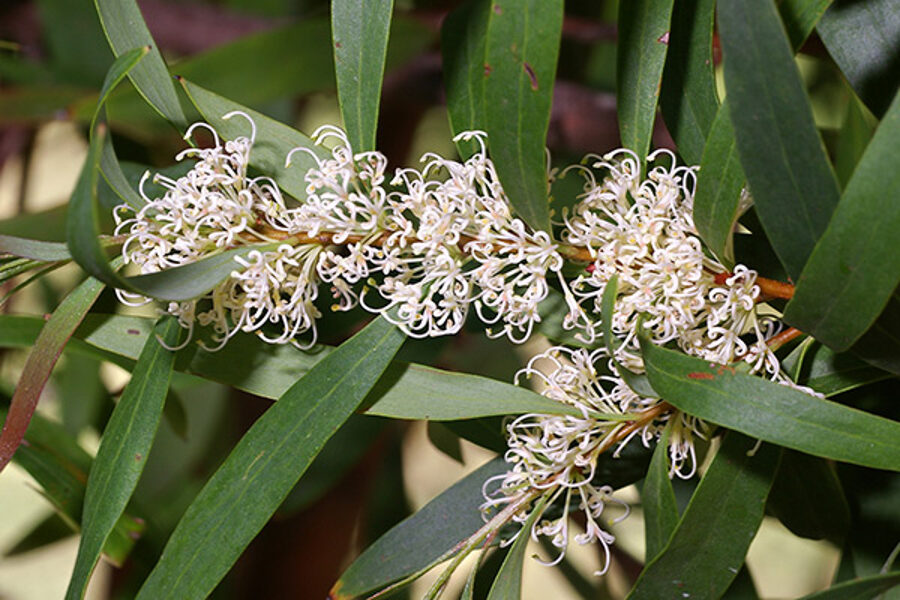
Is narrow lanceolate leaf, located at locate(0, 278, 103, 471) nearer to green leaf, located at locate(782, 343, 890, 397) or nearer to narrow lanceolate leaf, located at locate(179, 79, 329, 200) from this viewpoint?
narrow lanceolate leaf, located at locate(179, 79, 329, 200)

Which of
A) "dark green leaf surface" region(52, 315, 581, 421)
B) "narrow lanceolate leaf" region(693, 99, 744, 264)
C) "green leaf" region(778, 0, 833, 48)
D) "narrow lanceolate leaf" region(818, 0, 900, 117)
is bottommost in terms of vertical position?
"dark green leaf surface" region(52, 315, 581, 421)

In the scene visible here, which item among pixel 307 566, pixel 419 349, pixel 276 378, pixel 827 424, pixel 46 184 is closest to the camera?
pixel 827 424

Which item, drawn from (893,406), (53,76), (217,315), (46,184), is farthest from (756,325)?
(46,184)

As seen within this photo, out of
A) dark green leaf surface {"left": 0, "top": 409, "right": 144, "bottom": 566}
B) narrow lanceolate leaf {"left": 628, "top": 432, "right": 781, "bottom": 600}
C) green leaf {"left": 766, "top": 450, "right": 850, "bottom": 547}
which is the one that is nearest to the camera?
narrow lanceolate leaf {"left": 628, "top": 432, "right": 781, "bottom": 600}

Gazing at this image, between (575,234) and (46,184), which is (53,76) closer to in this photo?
(46,184)

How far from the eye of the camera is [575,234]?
42 centimetres

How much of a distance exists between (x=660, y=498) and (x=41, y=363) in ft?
1.06

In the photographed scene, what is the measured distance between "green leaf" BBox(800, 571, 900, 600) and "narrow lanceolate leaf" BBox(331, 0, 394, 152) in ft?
1.03

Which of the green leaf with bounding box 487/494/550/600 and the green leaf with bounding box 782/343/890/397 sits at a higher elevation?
the green leaf with bounding box 782/343/890/397

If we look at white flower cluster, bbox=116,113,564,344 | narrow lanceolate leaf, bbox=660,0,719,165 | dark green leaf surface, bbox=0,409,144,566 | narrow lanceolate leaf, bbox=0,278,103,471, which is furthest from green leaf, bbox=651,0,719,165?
dark green leaf surface, bbox=0,409,144,566

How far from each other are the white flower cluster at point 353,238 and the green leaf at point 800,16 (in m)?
0.15

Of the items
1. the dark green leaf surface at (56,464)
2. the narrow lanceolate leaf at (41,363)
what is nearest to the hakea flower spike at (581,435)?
the narrow lanceolate leaf at (41,363)

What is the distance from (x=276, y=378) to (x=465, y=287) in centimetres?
13

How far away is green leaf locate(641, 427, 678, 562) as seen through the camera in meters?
0.43
